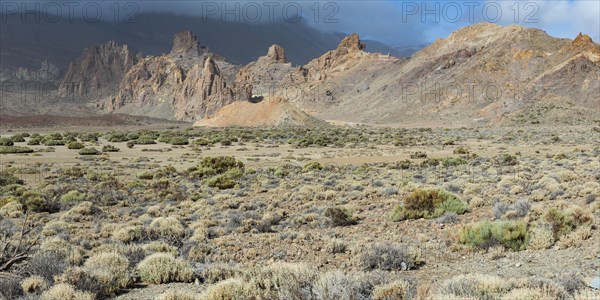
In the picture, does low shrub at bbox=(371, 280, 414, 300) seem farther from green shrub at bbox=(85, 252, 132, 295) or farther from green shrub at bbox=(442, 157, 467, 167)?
green shrub at bbox=(442, 157, 467, 167)

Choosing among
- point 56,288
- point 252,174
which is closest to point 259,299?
point 56,288

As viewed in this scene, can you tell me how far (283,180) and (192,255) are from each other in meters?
13.9

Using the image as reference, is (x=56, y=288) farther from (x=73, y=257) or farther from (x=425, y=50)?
(x=425, y=50)

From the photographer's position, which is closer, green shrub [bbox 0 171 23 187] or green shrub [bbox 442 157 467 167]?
green shrub [bbox 0 171 23 187]

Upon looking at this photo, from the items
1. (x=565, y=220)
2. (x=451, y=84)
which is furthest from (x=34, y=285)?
(x=451, y=84)

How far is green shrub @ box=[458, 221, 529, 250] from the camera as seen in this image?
937cm

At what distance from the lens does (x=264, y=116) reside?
94750mm

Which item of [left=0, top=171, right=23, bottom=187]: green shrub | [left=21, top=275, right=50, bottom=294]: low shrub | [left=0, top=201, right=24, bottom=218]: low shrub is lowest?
[left=0, top=201, right=24, bottom=218]: low shrub

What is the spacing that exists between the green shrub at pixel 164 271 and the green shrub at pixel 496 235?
559 cm

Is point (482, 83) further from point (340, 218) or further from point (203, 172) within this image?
point (340, 218)

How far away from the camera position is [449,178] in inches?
852

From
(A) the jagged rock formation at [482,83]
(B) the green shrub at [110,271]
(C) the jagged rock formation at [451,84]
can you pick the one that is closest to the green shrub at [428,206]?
(B) the green shrub at [110,271]

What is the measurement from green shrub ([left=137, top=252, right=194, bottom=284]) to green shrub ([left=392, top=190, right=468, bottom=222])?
6722mm

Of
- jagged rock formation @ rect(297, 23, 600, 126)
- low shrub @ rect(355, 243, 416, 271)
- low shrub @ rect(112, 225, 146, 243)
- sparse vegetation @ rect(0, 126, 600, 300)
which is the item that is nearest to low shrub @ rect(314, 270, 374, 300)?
sparse vegetation @ rect(0, 126, 600, 300)
